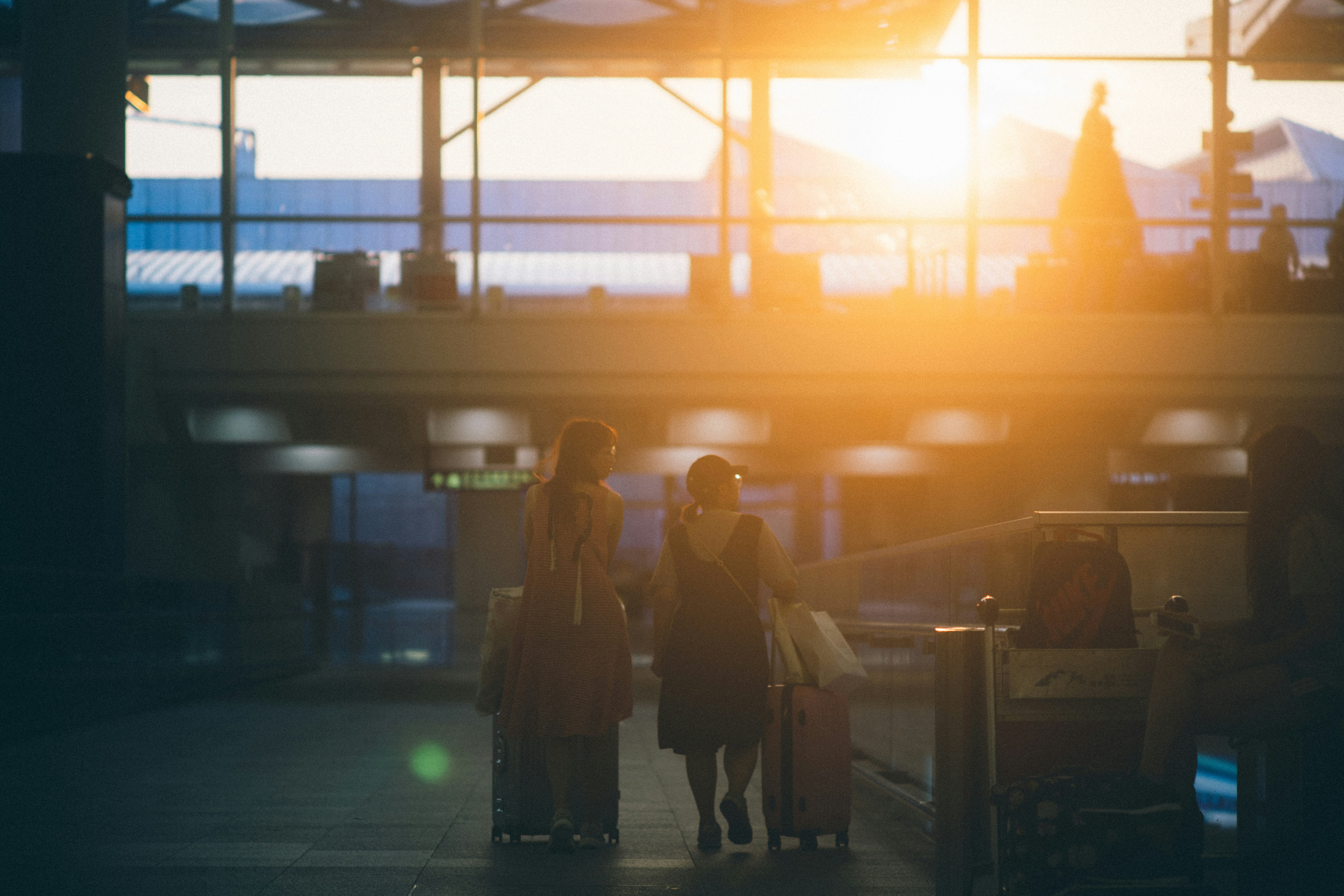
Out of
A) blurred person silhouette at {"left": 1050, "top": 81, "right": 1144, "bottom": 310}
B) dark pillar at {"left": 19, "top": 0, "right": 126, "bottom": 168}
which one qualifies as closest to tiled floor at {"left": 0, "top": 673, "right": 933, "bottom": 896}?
dark pillar at {"left": 19, "top": 0, "right": 126, "bottom": 168}

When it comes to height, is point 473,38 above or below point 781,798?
above

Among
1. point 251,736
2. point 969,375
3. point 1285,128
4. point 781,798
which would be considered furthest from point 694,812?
point 1285,128

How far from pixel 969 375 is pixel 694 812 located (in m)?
8.06

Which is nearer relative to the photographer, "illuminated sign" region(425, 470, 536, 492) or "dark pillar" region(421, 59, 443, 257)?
"dark pillar" region(421, 59, 443, 257)

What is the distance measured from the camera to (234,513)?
1628cm

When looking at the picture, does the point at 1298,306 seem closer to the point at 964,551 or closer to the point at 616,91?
the point at 616,91

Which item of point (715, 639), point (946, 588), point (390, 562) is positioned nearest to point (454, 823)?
point (715, 639)

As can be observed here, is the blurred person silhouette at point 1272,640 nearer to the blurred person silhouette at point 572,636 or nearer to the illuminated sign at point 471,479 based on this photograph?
the blurred person silhouette at point 572,636

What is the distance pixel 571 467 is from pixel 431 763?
317 centimetres

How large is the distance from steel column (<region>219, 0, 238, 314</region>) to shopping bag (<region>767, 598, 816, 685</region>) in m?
9.39

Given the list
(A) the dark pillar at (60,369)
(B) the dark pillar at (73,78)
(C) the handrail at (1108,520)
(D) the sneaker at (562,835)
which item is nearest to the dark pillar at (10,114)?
(B) the dark pillar at (73,78)

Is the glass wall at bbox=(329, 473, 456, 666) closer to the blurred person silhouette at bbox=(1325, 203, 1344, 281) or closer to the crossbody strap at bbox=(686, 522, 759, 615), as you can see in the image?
the blurred person silhouette at bbox=(1325, 203, 1344, 281)

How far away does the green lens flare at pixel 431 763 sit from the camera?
7047 millimetres

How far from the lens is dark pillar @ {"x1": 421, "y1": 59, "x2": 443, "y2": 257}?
13727 millimetres
